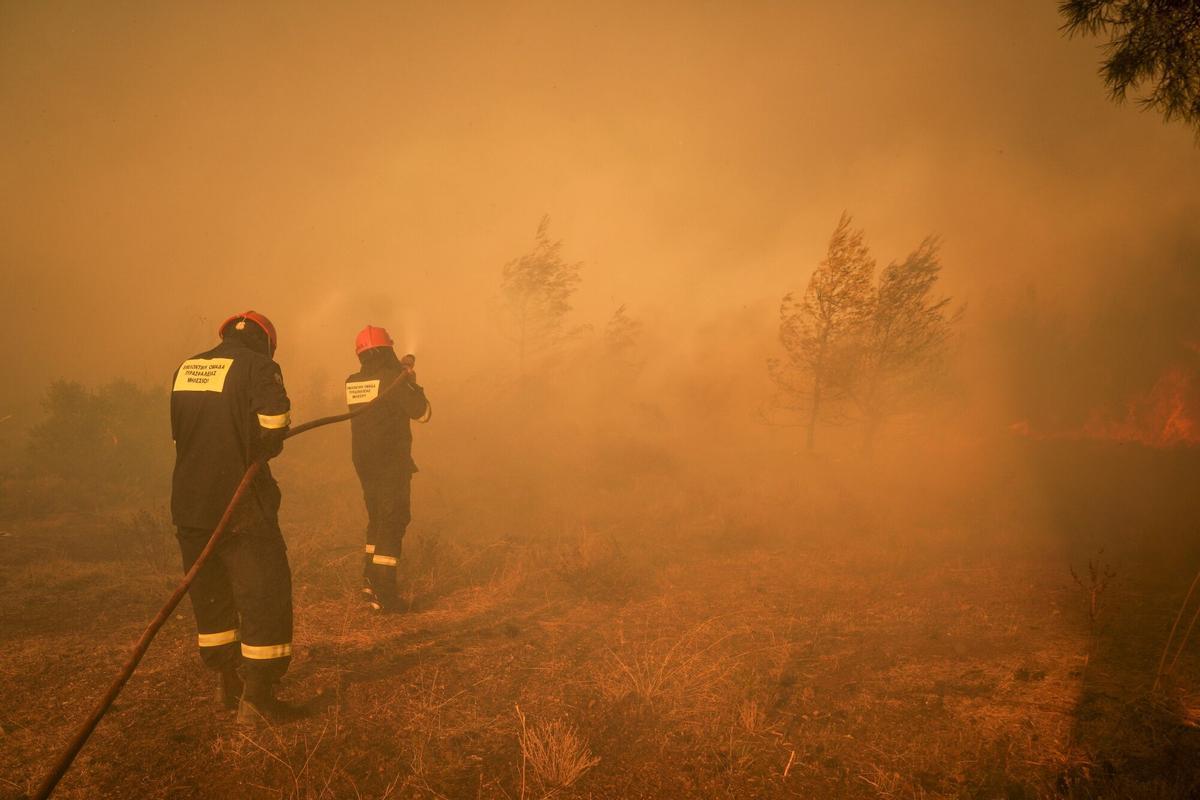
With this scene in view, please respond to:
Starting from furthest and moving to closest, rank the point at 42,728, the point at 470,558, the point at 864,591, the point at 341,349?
the point at 341,349 → the point at 470,558 → the point at 864,591 → the point at 42,728

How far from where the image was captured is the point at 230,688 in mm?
3270

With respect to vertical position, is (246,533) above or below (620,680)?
above

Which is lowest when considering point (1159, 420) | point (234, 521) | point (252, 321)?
point (234, 521)

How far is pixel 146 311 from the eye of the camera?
42.5 metres

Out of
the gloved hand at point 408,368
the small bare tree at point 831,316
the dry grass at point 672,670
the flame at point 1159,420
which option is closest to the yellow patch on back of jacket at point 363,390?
the gloved hand at point 408,368

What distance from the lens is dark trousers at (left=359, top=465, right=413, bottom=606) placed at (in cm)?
509

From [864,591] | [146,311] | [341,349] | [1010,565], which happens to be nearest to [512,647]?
[864,591]

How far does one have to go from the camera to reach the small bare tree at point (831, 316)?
13383 mm

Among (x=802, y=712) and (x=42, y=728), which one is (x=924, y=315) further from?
(x=42, y=728)

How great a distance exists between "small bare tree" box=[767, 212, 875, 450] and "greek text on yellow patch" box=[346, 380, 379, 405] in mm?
12000

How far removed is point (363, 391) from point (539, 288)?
17187 millimetres

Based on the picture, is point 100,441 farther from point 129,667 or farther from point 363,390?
point 129,667

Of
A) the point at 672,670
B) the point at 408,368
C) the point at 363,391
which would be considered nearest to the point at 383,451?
the point at 363,391

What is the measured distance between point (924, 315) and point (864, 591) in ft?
33.0
